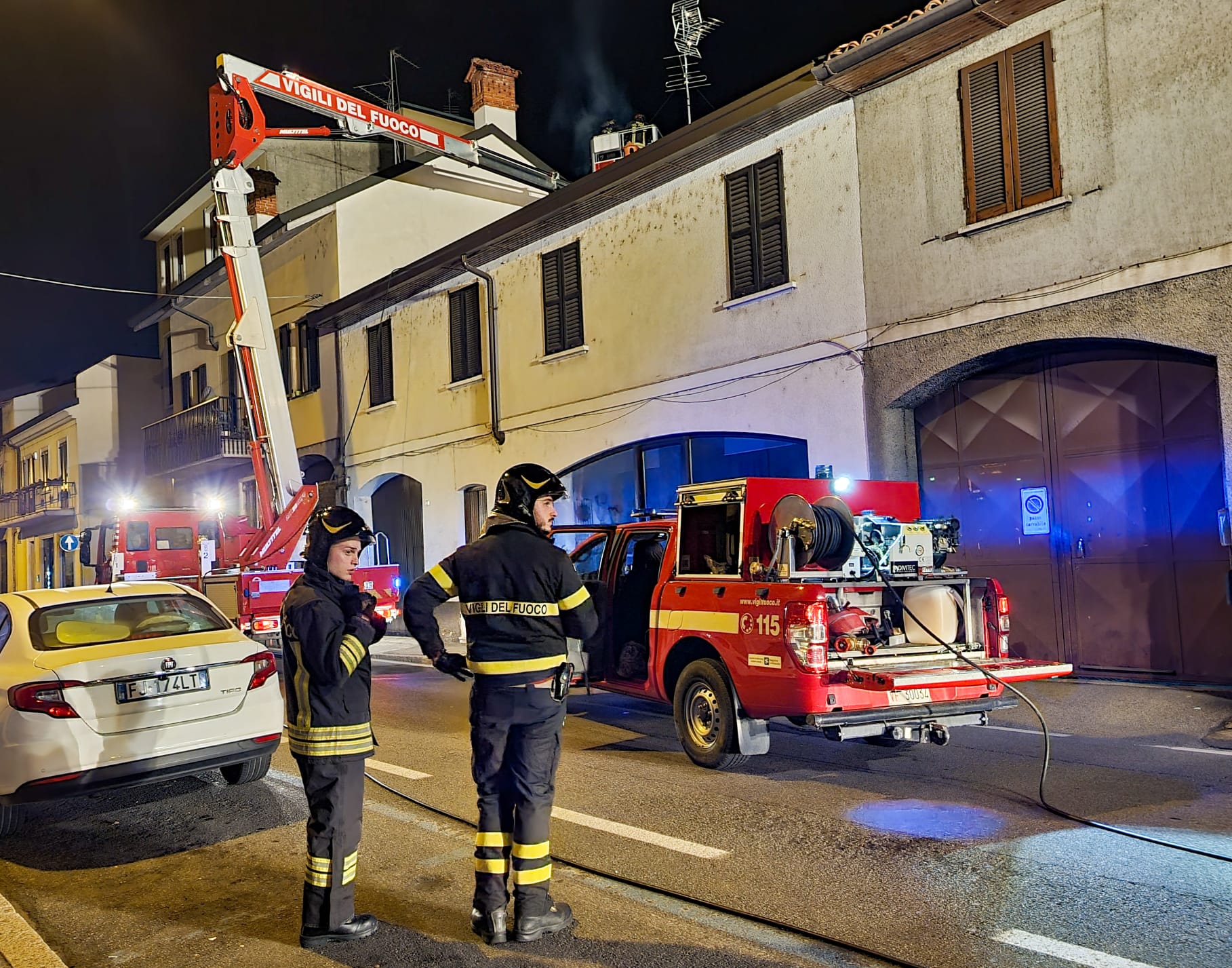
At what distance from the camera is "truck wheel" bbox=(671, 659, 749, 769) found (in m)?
6.90

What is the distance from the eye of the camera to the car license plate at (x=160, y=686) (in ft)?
19.1

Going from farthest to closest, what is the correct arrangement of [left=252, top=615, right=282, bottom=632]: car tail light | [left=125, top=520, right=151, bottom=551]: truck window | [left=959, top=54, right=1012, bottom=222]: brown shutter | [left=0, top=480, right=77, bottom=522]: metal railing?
1. [left=0, top=480, right=77, bottom=522]: metal railing
2. [left=125, top=520, right=151, bottom=551]: truck window
3. [left=252, top=615, right=282, bottom=632]: car tail light
4. [left=959, top=54, right=1012, bottom=222]: brown shutter

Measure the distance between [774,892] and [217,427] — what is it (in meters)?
23.6

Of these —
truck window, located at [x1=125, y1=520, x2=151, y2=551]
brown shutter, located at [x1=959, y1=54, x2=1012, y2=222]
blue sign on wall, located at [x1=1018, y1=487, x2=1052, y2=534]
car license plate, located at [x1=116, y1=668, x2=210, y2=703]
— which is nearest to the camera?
car license plate, located at [x1=116, y1=668, x2=210, y2=703]

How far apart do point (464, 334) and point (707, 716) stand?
42.5ft

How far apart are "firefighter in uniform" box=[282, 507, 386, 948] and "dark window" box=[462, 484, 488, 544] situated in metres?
14.4

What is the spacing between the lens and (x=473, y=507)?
61.7ft

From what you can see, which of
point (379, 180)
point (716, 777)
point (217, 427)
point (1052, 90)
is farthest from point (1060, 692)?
point (217, 427)

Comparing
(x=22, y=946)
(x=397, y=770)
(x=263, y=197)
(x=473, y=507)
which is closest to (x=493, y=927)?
(x=22, y=946)

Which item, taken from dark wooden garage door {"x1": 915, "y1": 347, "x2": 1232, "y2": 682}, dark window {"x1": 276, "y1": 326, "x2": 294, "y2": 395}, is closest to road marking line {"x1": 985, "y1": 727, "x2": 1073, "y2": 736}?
dark wooden garage door {"x1": 915, "y1": 347, "x2": 1232, "y2": 682}

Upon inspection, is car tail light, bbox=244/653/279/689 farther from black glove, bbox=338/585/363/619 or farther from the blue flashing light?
the blue flashing light

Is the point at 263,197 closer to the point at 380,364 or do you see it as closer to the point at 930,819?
the point at 380,364

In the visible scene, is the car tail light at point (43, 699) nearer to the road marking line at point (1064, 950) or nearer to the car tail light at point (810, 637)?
the car tail light at point (810, 637)

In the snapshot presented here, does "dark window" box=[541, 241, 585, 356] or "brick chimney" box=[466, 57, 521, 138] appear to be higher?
"brick chimney" box=[466, 57, 521, 138]
